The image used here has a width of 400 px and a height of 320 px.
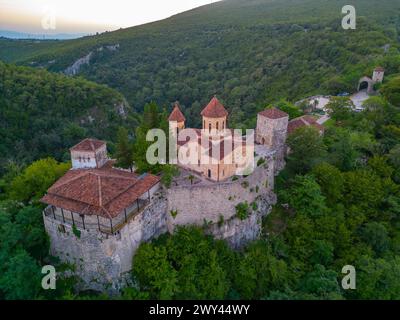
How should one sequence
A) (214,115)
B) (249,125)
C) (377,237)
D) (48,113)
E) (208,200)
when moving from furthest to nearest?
(48,113) → (249,125) → (377,237) → (214,115) → (208,200)

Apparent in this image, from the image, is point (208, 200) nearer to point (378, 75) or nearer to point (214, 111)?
point (214, 111)

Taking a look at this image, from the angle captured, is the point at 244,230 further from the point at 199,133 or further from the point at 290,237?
the point at 199,133

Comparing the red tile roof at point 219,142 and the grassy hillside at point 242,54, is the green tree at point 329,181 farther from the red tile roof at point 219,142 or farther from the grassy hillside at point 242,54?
the grassy hillside at point 242,54

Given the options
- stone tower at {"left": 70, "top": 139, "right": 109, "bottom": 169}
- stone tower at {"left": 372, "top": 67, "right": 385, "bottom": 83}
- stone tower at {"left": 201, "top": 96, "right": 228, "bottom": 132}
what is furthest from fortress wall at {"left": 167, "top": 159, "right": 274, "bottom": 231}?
stone tower at {"left": 372, "top": 67, "right": 385, "bottom": 83}

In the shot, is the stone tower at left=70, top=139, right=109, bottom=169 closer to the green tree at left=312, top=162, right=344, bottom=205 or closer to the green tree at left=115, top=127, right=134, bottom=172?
the green tree at left=115, top=127, right=134, bottom=172

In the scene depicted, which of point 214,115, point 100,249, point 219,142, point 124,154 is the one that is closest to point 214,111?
point 214,115

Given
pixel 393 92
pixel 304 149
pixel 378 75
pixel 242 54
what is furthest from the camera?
pixel 242 54

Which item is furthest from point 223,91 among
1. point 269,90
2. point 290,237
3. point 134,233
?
point 134,233
